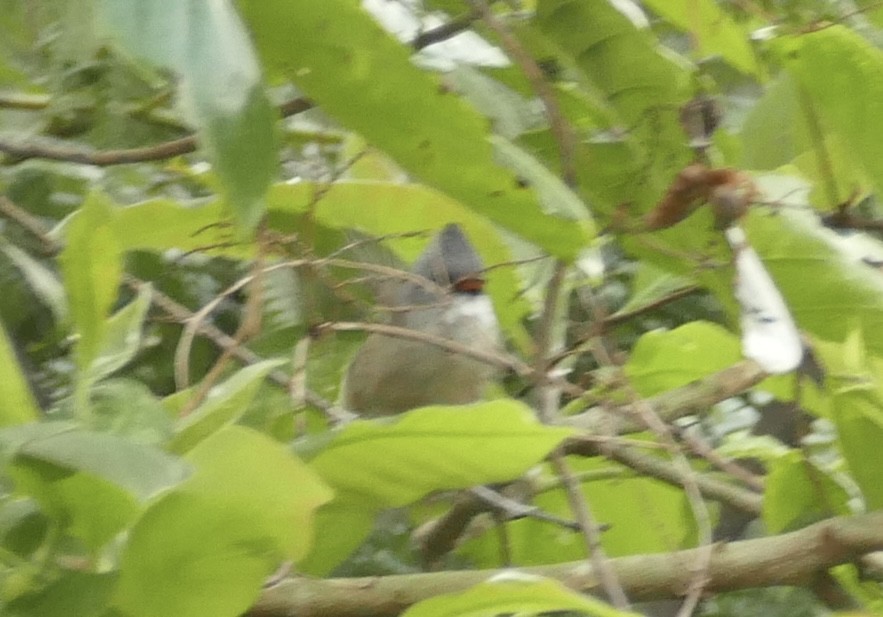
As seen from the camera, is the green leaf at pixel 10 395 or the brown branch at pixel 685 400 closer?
the green leaf at pixel 10 395

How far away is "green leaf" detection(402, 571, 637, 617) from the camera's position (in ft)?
0.87

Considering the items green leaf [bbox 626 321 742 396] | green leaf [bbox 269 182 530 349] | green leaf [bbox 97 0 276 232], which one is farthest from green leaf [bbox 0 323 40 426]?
green leaf [bbox 626 321 742 396]

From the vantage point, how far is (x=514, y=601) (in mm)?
276

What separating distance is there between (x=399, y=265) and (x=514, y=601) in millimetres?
374

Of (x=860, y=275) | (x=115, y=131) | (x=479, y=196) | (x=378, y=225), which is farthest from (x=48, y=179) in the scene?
(x=860, y=275)

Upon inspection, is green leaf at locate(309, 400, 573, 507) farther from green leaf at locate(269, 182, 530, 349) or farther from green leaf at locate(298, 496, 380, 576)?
green leaf at locate(269, 182, 530, 349)

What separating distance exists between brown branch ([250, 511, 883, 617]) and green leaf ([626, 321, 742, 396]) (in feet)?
0.50

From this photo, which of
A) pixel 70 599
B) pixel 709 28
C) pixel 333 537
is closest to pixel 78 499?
pixel 70 599

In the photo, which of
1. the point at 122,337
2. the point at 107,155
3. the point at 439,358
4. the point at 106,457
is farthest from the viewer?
the point at 439,358

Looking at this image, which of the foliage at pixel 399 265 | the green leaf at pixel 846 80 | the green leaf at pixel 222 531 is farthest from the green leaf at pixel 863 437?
the green leaf at pixel 222 531

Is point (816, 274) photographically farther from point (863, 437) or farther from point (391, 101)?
point (391, 101)

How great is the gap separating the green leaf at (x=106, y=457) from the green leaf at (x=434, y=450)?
0.07 m

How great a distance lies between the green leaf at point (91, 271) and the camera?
312 mm

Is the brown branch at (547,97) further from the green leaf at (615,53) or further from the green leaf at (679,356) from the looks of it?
the green leaf at (679,356)
